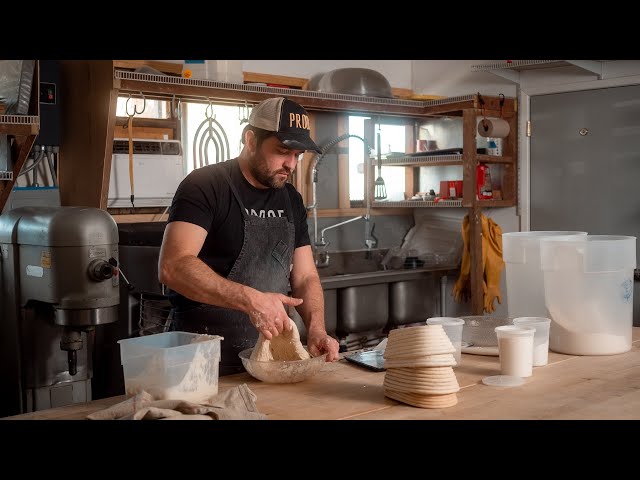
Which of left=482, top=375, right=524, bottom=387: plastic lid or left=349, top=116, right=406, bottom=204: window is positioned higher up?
left=349, top=116, right=406, bottom=204: window

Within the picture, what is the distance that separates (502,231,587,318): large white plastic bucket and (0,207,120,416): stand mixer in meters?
1.52

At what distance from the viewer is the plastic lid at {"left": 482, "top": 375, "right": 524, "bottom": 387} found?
2.21 metres

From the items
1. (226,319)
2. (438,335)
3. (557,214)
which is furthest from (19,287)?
(557,214)

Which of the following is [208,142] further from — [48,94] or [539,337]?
[539,337]

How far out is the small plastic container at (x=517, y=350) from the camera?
2.29 meters

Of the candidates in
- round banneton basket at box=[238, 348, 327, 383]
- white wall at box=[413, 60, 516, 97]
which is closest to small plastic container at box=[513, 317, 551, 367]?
round banneton basket at box=[238, 348, 327, 383]

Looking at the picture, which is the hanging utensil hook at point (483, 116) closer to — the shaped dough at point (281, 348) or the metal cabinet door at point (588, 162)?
the metal cabinet door at point (588, 162)

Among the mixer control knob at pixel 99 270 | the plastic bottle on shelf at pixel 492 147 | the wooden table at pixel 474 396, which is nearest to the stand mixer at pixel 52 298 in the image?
the mixer control knob at pixel 99 270

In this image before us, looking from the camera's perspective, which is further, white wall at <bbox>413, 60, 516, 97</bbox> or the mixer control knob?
white wall at <bbox>413, 60, 516, 97</bbox>

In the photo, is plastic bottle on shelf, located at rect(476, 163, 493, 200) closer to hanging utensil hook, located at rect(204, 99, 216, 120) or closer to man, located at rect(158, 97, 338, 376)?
hanging utensil hook, located at rect(204, 99, 216, 120)

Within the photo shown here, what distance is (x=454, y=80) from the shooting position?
581cm

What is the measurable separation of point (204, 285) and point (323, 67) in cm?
348

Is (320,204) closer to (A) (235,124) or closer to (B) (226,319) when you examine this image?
(A) (235,124)
